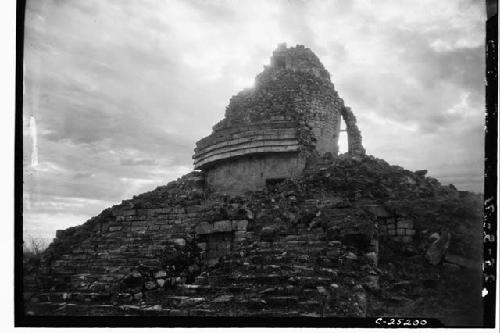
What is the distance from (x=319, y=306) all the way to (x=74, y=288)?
4.93 metres

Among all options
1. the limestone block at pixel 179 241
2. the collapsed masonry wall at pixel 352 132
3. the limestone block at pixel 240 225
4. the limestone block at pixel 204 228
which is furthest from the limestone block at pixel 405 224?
the collapsed masonry wall at pixel 352 132

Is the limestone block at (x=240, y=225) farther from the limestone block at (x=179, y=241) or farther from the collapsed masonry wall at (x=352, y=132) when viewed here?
the collapsed masonry wall at (x=352, y=132)

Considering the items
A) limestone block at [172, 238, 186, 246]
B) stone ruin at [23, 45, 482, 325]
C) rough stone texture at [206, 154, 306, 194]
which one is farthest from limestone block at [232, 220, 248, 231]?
rough stone texture at [206, 154, 306, 194]

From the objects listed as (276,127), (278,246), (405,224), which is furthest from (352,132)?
(278,246)

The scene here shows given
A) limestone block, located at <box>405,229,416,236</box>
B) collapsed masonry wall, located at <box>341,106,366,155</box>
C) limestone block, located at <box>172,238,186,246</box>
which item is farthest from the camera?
collapsed masonry wall, located at <box>341,106,366,155</box>

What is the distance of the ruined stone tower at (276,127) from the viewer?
508 inches

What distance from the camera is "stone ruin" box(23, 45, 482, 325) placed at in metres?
6.75

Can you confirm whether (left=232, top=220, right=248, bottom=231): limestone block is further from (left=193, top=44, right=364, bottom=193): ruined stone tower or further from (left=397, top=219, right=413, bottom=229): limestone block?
(left=193, top=44, right=364, bottom=193): ruined stone tower

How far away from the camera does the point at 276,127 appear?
1296cm

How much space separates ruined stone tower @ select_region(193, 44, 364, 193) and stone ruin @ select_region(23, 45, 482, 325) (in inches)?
2.1

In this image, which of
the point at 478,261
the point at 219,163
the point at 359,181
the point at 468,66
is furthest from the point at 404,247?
the point at 219,163

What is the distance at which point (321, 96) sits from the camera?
14.9 metres

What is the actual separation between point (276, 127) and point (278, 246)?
540 cm

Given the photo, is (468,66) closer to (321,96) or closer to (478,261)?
(478,261)
